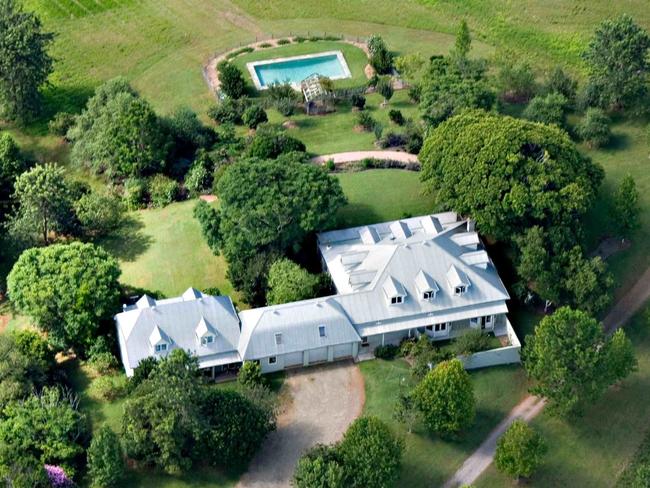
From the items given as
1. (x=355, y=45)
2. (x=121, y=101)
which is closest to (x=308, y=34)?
(x=355, y=45)

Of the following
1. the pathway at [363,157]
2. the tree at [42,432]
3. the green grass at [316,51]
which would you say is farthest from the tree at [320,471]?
the green grass at [316,51]

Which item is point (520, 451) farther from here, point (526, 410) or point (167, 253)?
point (167, 253)

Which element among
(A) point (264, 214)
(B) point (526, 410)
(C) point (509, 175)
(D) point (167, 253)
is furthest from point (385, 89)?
(B) point (526, 410)

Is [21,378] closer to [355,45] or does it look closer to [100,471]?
[100,471]

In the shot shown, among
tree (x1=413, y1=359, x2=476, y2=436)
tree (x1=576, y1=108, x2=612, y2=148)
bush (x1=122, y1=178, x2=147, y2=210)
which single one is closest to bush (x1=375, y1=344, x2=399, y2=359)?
tree (x1=413, y1=359, x2=476, y2=436)

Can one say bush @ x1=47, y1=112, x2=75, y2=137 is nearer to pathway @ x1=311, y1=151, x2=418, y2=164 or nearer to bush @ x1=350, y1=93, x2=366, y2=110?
pathway @ x1=311, y1=151, x2=418, y2=164

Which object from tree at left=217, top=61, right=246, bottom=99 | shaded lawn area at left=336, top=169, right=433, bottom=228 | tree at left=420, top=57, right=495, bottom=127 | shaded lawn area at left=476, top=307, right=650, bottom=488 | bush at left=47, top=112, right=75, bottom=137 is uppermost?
tree at left=420, top=57, right=495, bottom=127

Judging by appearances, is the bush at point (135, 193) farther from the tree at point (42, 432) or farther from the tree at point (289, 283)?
the tree at point (42, 432)

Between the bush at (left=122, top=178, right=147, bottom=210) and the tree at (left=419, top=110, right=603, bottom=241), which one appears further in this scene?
the bush at (left=122, top=178, right=147, bottom=210)
